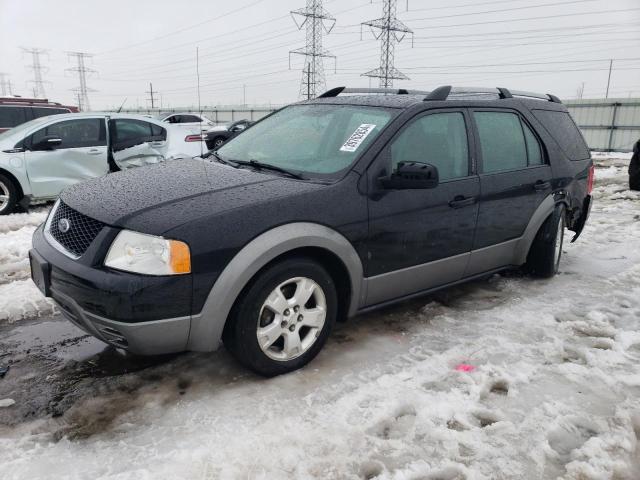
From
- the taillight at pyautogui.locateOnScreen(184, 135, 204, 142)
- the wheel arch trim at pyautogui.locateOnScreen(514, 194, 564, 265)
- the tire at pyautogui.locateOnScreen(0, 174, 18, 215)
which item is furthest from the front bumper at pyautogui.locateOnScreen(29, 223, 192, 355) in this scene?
the taillight at pyautogui.locateOnScreen(184, 135, 204, 142)

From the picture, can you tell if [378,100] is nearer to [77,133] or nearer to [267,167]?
[267,167]

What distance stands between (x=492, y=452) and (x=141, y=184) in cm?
243

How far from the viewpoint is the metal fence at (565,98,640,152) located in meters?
20.8

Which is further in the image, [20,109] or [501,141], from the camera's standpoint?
[20,109]

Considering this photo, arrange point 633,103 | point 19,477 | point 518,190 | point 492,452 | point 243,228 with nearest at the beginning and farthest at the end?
point 19,477 → point 492,452 → point 243,228 → point 518,190 → point 633,103

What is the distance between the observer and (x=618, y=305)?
166 inches

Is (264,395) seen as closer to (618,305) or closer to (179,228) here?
(179,228)

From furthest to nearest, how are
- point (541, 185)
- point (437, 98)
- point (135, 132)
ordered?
point (135, 132) → point (541, 185) → point (437, 98)

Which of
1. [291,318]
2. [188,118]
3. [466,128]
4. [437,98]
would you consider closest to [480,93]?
[466,128]

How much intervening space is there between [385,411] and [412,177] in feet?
4.52

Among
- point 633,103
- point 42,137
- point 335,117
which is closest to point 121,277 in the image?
point 335,117

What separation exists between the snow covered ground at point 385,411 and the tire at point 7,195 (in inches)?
159

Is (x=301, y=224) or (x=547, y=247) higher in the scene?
(x=301, y=224)

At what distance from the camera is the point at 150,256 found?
250 cm
